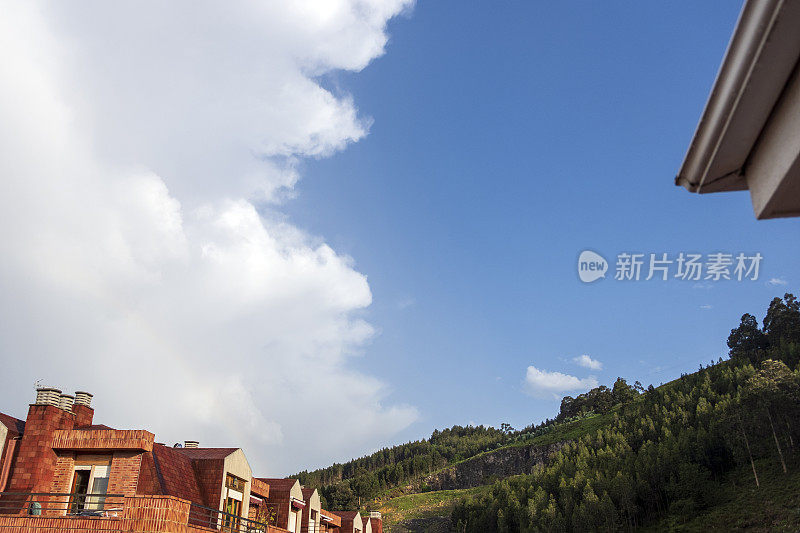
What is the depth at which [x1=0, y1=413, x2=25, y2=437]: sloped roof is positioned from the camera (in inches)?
802

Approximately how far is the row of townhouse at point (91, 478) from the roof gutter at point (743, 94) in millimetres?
16977

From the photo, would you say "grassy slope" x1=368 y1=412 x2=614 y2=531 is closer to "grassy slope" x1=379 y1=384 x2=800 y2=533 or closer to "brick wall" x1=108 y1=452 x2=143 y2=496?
"grassy slope" x1=379 y1=384 x2=800 y2=533

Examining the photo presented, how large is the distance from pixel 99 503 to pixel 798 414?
216 feet

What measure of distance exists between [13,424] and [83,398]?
2.22 meters

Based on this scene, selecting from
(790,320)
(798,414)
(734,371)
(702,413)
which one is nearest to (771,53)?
(798,414)

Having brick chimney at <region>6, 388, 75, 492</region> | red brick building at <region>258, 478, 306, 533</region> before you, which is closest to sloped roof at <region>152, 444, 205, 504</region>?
brick chimney at <region>6, 388, 75, 492</region>

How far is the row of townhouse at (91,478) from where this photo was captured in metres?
16.4

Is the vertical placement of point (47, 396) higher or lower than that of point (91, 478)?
higher

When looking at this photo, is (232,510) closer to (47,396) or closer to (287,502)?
(287,502)

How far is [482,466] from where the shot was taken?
5320 inches

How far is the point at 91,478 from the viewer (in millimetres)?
19953

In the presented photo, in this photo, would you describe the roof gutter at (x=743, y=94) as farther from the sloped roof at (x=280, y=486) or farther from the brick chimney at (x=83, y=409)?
the sloped roof at (x=280, y=486)

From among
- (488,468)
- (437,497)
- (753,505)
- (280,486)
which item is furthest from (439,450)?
(280,486)

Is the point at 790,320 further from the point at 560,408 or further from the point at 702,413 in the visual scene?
the point at 560,408
